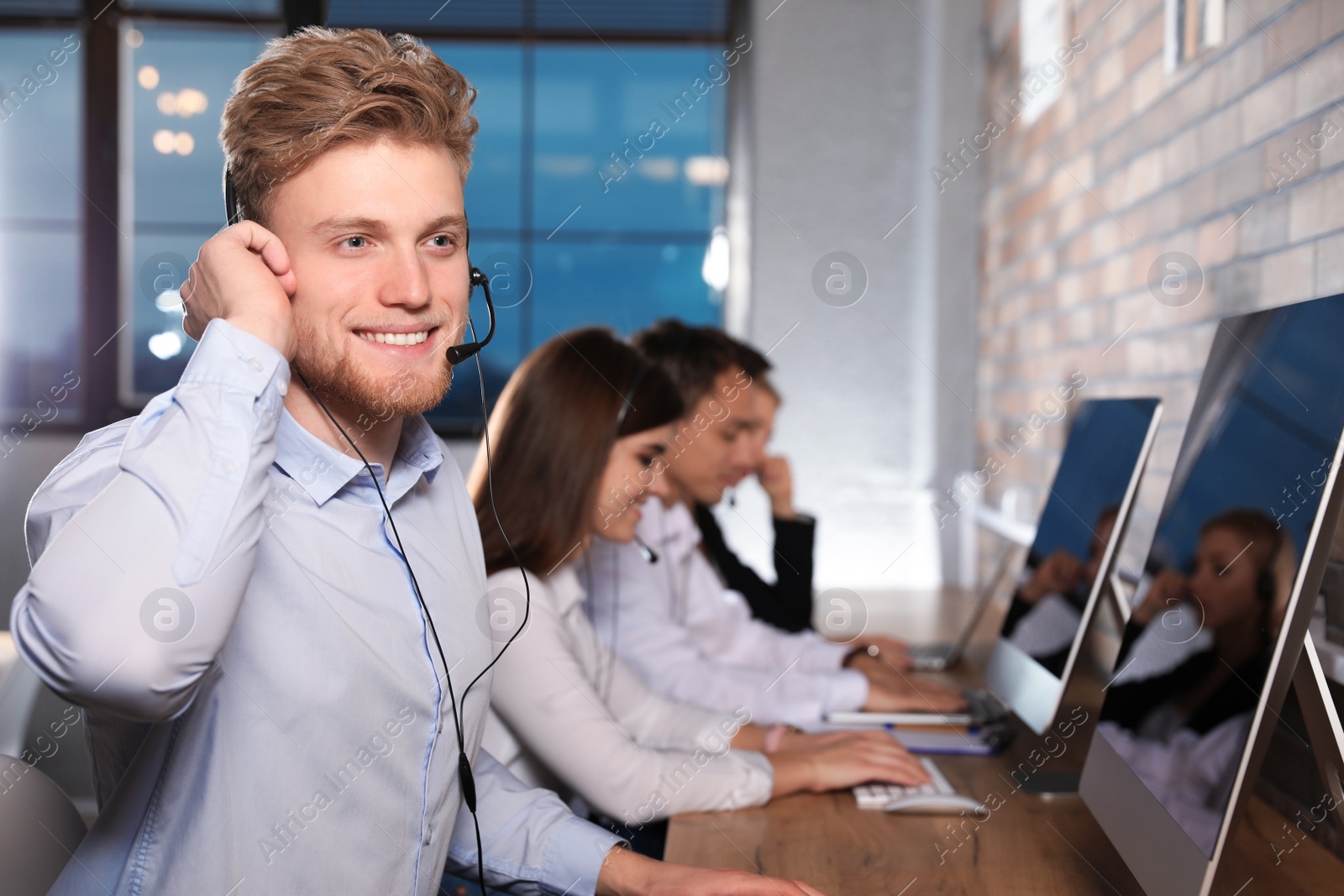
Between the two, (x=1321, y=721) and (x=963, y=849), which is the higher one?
Result: (x=1321, y=721)

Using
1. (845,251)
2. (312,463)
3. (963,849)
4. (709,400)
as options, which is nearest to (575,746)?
(963,849)

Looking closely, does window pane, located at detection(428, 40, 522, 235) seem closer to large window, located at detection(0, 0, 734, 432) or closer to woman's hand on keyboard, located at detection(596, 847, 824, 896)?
large window, located at detection(0, 0, 734, 432)

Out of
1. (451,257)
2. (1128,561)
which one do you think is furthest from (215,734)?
(1128,561)

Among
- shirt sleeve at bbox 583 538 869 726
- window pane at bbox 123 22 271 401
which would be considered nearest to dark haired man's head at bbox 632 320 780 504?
shirt sleeve at bbox 583 538 869 726

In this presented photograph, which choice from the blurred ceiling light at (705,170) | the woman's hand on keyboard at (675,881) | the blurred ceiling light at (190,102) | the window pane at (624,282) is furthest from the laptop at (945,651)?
the blurred ceiling light at (190,102)

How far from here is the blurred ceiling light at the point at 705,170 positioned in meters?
3.89

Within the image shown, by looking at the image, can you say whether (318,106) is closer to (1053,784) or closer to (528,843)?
(528,843)

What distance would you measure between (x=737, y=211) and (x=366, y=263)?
290 centimetres

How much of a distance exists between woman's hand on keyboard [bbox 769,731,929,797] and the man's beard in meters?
0.69

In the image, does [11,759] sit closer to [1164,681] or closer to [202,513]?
[202,513]

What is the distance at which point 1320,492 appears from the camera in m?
0.75

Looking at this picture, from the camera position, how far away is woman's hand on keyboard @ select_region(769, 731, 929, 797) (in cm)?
130

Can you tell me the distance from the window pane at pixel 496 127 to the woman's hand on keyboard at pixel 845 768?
2.68 metres

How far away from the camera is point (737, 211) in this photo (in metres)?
3.69
